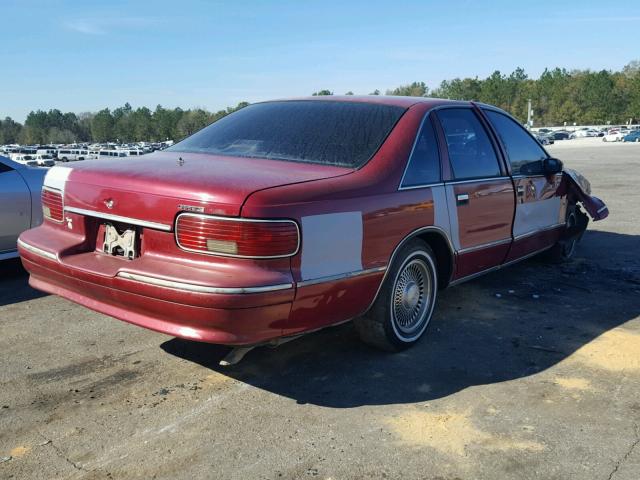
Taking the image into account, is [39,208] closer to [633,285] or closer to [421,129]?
[421,129]

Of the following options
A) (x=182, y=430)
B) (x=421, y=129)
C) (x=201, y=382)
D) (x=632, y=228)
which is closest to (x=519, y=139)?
(x=421, y=129)

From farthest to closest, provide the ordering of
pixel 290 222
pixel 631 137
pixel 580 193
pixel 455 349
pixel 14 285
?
1. pixel 631 137
2. pixel 580 193
3. pixel 14 285
4. pixel 455 349
5. pixel 290 222

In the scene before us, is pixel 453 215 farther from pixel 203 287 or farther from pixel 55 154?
pixel 55 154

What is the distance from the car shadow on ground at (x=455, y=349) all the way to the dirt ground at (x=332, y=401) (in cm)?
2

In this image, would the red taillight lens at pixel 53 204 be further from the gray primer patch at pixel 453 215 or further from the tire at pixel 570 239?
the tire at pixel 570 239

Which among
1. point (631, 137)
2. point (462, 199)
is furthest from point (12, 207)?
point (631, 137)

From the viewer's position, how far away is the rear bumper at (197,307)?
2.77 meters

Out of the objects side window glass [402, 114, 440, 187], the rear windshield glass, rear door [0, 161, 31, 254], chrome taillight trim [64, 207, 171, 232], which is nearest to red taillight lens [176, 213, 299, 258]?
chrome taillight trim [64, 207, 171, 232]

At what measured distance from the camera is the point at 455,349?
399 cm

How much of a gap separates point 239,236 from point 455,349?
1898 mm

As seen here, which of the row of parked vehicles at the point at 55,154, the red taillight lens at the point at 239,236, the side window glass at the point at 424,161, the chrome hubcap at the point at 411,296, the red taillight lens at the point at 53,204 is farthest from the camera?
the row of parked vehicles at the point at 55,154

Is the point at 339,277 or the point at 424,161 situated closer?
the point at 339,277

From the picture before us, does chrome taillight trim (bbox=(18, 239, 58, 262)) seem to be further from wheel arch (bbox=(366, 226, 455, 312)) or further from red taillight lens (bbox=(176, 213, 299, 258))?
wheel arch (bbox=(366, 226, 455, 312))

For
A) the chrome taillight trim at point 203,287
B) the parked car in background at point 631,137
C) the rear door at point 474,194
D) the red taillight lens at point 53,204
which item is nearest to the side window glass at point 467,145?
the rear door at point 474,194
